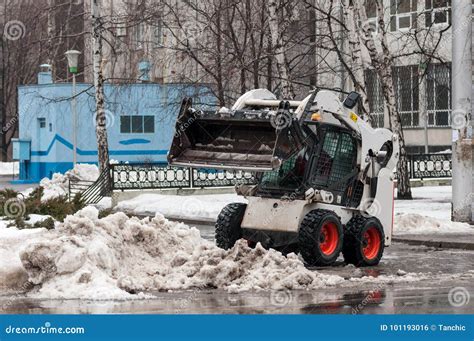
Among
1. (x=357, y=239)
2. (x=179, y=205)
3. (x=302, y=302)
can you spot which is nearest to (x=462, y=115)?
(x=357, y=239)

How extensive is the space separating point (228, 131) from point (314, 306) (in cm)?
510

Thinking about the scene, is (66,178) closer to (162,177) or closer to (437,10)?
(162,177)

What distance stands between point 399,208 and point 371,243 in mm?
12769

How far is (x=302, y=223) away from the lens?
679 inches

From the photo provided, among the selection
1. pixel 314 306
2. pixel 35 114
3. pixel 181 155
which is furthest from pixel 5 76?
pixel 314 306

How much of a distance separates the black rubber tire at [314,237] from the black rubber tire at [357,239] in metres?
0.49

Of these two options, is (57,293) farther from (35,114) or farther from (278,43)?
(35,114)

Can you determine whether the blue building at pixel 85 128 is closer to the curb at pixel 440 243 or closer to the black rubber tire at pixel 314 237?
the curb at pixel 440 243

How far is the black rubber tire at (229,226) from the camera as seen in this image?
60.2ft

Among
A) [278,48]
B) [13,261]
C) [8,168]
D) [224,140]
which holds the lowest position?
[13,261]

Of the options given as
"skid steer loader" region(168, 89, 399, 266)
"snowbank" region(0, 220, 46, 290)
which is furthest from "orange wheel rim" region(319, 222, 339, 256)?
"snowbank" region(0, 220, 46, 290)

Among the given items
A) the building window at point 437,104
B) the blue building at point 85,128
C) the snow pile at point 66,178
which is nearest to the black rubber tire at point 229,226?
the snow pile at point 66,178

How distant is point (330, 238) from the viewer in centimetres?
1761

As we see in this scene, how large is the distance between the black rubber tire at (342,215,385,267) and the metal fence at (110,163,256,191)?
17.7m
